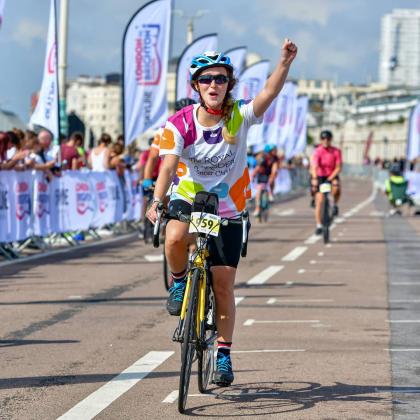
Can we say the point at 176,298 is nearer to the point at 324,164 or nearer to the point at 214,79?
the point at 214,79

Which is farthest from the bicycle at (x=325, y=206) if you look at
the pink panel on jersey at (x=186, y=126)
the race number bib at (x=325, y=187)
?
the pink panel on jersey at (x=186, y=126)

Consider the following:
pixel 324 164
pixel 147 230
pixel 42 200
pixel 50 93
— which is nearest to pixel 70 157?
pixel 50 93

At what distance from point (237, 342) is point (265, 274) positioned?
6.64 metres

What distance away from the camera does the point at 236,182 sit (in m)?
7.89

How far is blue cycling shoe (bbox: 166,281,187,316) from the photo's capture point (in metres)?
7.65

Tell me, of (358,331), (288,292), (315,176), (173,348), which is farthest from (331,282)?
(315,176)

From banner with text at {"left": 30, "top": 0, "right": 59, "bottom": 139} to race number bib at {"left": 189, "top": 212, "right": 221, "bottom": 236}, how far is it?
17.0 m

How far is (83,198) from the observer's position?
23.6 m

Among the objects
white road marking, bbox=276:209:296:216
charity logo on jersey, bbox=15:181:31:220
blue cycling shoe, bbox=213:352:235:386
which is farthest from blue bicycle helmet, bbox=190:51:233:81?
white road marking, bbox=276:209:296:216

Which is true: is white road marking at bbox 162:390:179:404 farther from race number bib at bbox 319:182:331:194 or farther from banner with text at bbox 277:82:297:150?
banner with text at bbox 277:82:297:150

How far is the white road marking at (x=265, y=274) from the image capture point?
15.9 m

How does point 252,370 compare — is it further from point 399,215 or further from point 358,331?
point 399,215

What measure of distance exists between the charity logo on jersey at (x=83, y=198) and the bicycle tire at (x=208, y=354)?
50.7ft

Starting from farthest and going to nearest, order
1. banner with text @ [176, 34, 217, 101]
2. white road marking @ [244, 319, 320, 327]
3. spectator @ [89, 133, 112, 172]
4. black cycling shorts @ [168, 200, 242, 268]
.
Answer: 1. banner with text @ [176, 34, 217, 101]
2. spectator @ [89, 133, 112, 172]
3. white road marking @ [244, 319, 320, 327]
4. black cycling shorts @ [168, 200, 242, 268]
